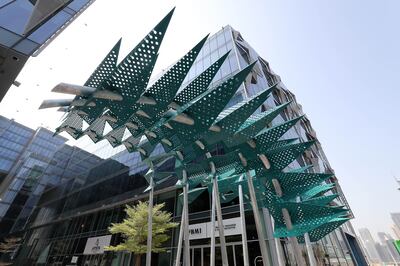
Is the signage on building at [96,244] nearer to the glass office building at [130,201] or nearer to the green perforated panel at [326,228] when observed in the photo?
the glass office building at [130,201]

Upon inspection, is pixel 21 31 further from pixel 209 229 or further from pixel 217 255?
pixel 217 255

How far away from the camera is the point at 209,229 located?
1437cm

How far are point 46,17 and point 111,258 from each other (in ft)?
63.9

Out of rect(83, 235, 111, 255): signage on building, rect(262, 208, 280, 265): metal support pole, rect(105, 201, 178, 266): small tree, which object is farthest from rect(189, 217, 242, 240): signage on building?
rect(83, 235, 111, 255): signage on building

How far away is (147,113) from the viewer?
4422 millimetres

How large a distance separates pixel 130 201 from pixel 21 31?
1729 centimetres

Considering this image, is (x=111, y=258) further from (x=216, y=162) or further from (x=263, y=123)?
(x=263, y=123)

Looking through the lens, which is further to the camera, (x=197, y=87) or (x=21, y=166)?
(x=21, y=166)

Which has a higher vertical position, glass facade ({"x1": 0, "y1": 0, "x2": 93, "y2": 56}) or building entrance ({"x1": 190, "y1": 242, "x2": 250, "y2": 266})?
glass facade ({"x1": 0, "y1": 0, "x2": 93, "y2": 56})

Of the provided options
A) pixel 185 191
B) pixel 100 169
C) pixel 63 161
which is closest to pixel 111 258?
pixel 100 169

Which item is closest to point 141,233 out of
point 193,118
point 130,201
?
point 130,201

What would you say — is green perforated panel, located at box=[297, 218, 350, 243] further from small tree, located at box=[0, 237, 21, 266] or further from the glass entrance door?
small tree, located at box=[0, 237, 21, 266]

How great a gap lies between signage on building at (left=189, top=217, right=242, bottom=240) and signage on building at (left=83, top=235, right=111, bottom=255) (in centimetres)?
1042

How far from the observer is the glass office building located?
47.0 ft
